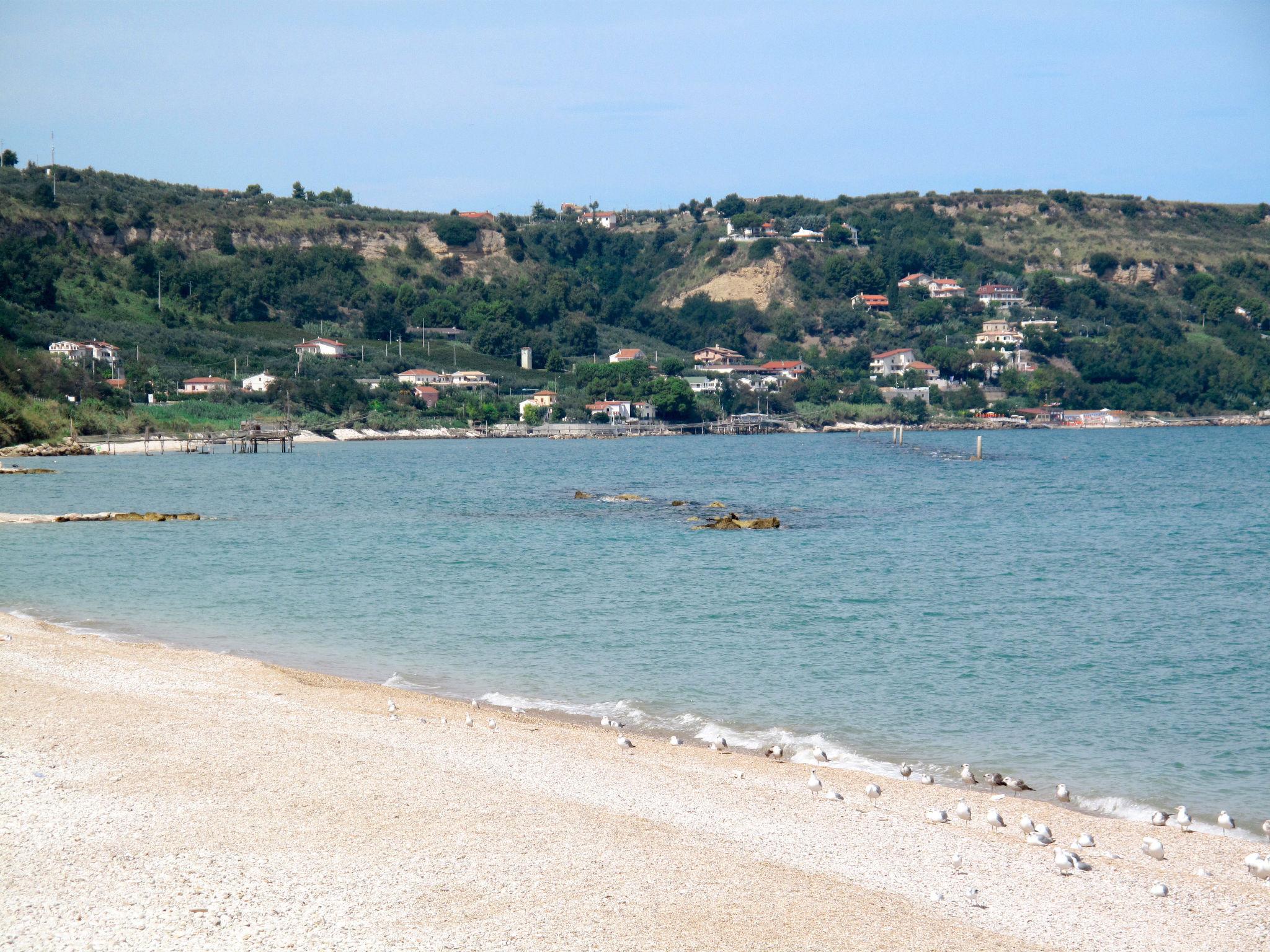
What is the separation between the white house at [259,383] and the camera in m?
119

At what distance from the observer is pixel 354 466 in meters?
73.6

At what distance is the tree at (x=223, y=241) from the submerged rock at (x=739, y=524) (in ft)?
471

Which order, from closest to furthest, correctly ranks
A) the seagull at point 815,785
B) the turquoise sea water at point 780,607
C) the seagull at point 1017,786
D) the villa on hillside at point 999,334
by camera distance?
the seagull at point 815,785 → the seagull at point 1017,786 → the turquoise sea water at point 780,607 → the villa on hillside at point 999,334


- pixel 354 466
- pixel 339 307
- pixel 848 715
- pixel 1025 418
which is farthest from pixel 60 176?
pixel 848 715

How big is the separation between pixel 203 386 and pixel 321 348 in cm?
2741

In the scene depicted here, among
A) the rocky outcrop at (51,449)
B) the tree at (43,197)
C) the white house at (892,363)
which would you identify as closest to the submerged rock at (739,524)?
the rocky outcrop at (51,449)

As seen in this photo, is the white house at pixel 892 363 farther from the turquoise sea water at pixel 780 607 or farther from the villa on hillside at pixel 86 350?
the turquoise sea water at pixel 780 607

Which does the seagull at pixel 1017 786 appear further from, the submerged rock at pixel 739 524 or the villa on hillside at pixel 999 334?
the villa on hillside at pixel 999 334

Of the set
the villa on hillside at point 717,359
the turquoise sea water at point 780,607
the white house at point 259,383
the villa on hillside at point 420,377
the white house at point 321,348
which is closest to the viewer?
the turquoise sea water at point 780,607

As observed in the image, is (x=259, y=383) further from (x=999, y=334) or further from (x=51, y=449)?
(x=999, y=334)

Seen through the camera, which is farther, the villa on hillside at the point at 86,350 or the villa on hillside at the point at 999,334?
the villa on hillside at the point at 999,334

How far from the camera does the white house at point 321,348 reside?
13938 cm

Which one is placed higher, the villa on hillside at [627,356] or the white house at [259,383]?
the villa on hillside at [627,356]

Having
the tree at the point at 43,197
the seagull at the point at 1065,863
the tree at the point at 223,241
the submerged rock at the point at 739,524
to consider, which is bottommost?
the submerged rock at the point at 739,524
